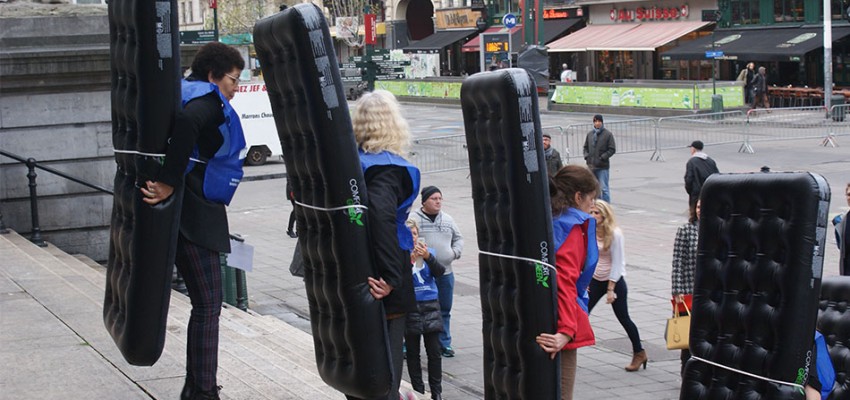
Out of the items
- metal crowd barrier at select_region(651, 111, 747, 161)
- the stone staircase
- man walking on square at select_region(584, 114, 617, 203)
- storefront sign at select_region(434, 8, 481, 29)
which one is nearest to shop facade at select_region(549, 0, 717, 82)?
storefront sign at select_region(434, 8, 481, 29)

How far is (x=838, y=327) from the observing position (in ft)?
20.2

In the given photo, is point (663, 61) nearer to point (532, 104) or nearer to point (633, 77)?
point (633, 77)

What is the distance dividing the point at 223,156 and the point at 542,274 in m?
1.60

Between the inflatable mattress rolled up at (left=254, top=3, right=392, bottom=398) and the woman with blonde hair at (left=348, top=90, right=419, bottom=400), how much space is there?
61 mm

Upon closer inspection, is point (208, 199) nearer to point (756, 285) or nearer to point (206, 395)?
point (206, 395)

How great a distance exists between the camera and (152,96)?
5.25 m

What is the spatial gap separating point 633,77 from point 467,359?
46.2m

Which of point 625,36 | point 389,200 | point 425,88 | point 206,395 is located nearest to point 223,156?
point 389,200

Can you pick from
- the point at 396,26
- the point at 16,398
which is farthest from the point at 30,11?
the point at 396,26

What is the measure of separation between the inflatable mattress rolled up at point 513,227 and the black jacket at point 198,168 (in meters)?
1.19

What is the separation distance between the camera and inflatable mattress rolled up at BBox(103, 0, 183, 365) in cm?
527

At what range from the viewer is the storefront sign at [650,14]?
52344 millimetres

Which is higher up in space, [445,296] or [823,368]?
[823,368]

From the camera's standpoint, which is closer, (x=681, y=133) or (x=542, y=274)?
(x=542, y=274)
